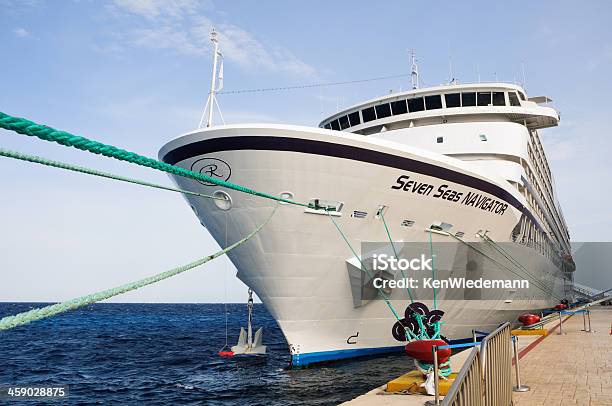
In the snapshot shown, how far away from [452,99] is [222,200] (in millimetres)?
10578

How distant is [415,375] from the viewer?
855 centimetres

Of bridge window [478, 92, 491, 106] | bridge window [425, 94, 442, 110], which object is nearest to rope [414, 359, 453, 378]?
bridge window [425, 94, 442, 110]

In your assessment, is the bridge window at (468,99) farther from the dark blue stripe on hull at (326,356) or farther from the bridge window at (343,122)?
the dark blue stripe on hull at (326,356)

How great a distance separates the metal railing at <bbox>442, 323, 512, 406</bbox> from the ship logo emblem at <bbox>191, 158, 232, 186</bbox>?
22.2ft

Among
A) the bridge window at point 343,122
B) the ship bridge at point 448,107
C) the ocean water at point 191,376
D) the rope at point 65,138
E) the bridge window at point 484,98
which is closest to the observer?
the rope at point 65,138

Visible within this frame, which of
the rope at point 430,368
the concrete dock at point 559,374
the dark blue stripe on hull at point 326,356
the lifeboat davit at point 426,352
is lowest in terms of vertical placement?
the dark blue stripe on hull at point 326,356

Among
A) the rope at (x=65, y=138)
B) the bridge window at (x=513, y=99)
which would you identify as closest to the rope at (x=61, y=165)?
the rope at (x=65, y=138)

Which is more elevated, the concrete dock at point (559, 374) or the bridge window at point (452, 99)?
the bridge window at point (452, 99)

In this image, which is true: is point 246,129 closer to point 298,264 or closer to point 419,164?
point 298,264

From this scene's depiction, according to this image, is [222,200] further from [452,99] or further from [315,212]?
[452,99]

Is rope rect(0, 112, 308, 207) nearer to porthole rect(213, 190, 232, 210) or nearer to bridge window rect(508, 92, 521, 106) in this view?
porthole rect(213, 190, 232, 210)

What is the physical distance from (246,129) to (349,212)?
3232 millimetres

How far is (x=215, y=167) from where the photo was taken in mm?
10953

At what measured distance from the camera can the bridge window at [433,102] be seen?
58.3ft
